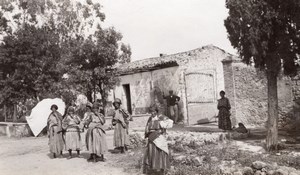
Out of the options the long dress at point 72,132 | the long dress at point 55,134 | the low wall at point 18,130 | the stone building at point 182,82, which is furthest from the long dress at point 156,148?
the low wall at point 18,130

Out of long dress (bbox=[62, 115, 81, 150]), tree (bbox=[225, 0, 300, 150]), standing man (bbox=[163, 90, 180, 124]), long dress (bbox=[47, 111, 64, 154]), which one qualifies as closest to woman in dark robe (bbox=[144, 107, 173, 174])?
tree (bbox=[225, 0, 300, 150])

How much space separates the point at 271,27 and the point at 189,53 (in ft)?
37.7

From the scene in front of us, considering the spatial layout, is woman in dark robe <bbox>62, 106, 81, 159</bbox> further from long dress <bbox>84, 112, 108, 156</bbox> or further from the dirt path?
long dress <bbox>84, 112, 108, 156</bbox>

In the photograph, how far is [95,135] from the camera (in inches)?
375

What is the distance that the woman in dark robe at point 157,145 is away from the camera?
24.2 feet

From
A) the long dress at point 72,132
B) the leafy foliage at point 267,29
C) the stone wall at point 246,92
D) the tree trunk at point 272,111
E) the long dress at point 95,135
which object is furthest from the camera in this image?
the stone wall at point 246,92

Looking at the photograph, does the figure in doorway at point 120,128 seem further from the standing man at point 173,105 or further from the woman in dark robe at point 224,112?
the standing man at point 173,105

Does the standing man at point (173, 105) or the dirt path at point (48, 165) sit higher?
the standing man at point (173, 105)

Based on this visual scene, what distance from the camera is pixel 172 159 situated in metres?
8.40

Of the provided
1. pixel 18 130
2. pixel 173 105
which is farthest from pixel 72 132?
pixel 18 130

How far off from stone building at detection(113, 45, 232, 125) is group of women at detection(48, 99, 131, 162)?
253 inches

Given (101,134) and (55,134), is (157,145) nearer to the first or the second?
(101,134)

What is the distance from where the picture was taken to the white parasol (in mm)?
17516

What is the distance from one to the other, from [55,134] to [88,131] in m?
1.54
